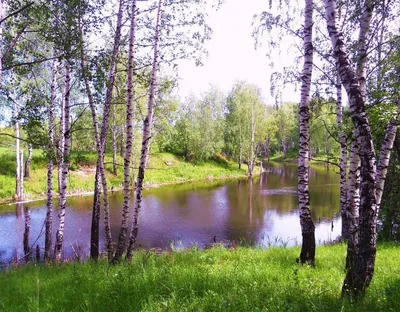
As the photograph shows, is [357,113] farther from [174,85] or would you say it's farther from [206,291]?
[174,85]

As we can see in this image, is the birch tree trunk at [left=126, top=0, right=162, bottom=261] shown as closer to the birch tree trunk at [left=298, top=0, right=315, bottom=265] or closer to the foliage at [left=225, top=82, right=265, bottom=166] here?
the birch tree trunk at [left=298, top=0, right=315, bottom=265]

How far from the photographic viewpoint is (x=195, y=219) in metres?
20.1

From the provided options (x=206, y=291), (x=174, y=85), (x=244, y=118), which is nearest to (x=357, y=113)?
(x=206, y=291)

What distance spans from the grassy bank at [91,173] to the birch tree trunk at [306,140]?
5919 millimetres

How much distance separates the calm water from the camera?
15.4 meters

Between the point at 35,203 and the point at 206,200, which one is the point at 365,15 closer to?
the point at 206,200

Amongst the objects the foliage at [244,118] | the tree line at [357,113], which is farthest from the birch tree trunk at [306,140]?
the foliage at [244,118]

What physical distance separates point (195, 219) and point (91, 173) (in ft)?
56.3

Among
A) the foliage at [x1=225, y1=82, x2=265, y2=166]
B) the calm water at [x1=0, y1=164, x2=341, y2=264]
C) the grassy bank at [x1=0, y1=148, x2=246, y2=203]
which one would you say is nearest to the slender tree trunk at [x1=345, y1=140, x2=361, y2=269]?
the grassy bank at [x1=0, y1=148, x2=246, y2=203]

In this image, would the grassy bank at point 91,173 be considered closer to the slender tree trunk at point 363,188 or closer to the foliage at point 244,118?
the foliage at point 244,118

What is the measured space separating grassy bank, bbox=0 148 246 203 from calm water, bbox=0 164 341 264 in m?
2.64

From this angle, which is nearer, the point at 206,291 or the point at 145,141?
the point at 206,291

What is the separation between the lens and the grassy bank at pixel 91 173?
2490 centimetres

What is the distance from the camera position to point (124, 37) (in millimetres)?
10086
